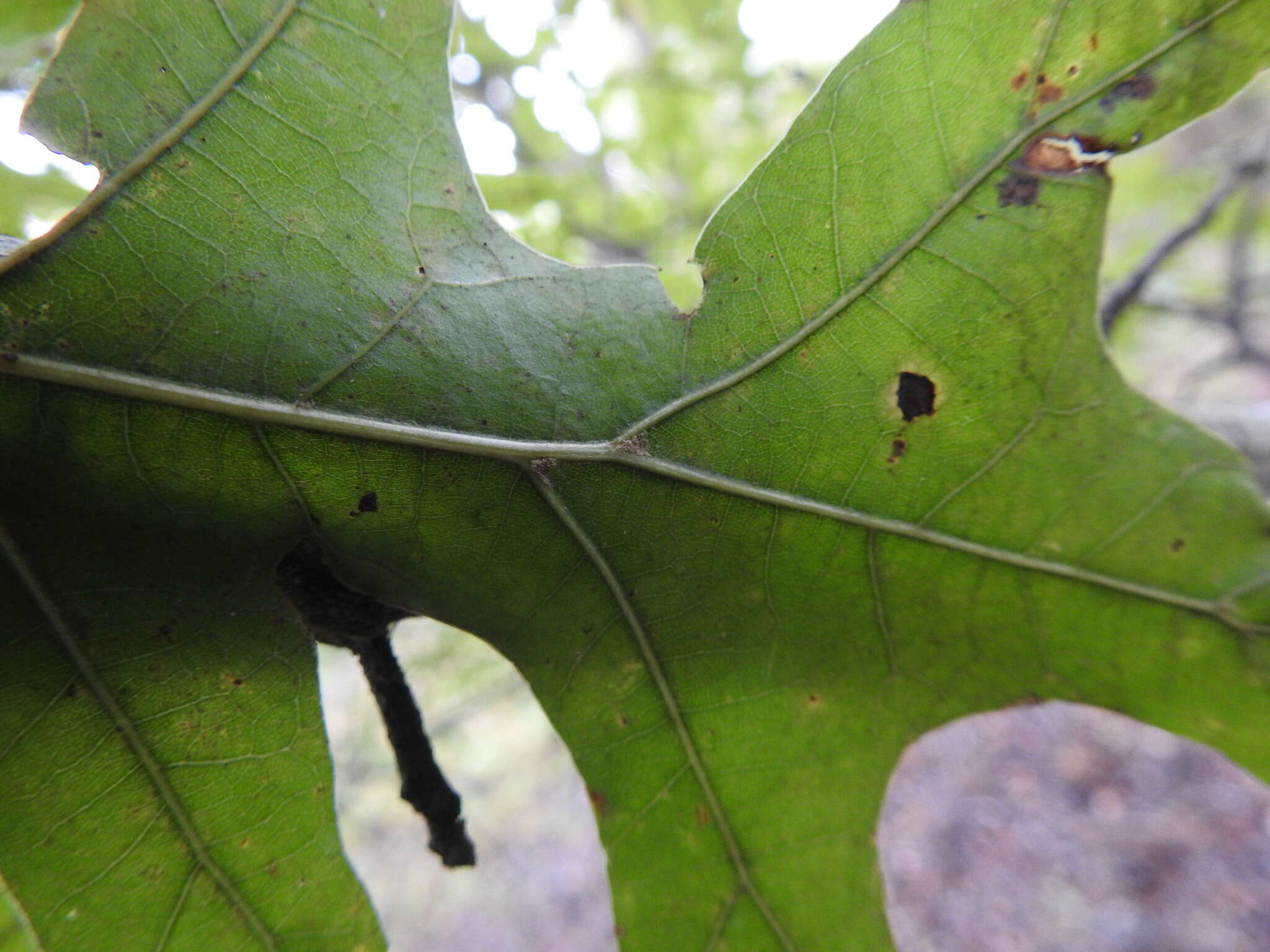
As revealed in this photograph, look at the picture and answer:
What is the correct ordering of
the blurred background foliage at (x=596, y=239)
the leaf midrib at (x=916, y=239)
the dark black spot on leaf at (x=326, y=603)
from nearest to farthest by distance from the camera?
the leaf midrib at (x=916, y=239), the dark black spot on leaf at (x=326, y=603), the blurred background foliage at (x=596, y=239)

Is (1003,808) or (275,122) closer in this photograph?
(275,122)

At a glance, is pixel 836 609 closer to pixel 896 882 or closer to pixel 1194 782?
pixel 896 882

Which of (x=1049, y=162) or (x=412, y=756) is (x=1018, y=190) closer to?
(x=1049, y=162)

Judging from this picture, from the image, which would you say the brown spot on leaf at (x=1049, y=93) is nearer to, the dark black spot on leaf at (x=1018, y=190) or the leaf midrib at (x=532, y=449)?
the dark black spot on leaf at (x=1018, y=190)

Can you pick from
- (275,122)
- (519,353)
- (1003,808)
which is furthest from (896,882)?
(275,122)

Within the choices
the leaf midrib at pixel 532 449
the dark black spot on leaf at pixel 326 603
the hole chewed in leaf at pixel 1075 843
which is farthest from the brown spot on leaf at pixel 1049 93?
the hole chewed in leaf at pixel 1075 843
